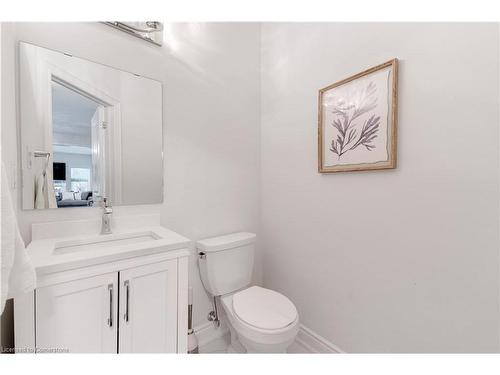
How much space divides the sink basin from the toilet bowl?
0.62 m

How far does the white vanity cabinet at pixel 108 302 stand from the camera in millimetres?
750

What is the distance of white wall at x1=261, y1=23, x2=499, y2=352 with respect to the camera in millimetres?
859

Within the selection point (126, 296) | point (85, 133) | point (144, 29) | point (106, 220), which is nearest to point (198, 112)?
point (144, 29)

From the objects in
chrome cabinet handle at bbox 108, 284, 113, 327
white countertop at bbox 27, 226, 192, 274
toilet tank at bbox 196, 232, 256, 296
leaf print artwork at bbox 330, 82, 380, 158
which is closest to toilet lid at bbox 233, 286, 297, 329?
toilet tank at bbox 196, 232, 256, 296

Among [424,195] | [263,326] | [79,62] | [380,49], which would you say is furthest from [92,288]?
[380,49]

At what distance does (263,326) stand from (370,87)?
1.32 m

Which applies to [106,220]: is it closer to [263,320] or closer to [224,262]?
[224,262]

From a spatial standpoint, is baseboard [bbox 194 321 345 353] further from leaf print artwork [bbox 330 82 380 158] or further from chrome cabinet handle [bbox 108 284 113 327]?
leaf print artwork [bbox 330 82 380 158]

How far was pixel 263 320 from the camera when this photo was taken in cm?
117

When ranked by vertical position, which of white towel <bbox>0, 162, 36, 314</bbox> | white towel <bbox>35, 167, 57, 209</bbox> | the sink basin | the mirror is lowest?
the sink basin

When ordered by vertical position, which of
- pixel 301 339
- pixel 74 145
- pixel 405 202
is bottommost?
pixel 301 339

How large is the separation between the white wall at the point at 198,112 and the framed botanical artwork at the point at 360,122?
615mm

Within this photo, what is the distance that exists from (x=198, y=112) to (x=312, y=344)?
1.69m

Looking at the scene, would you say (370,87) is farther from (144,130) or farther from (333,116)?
(144,130)
